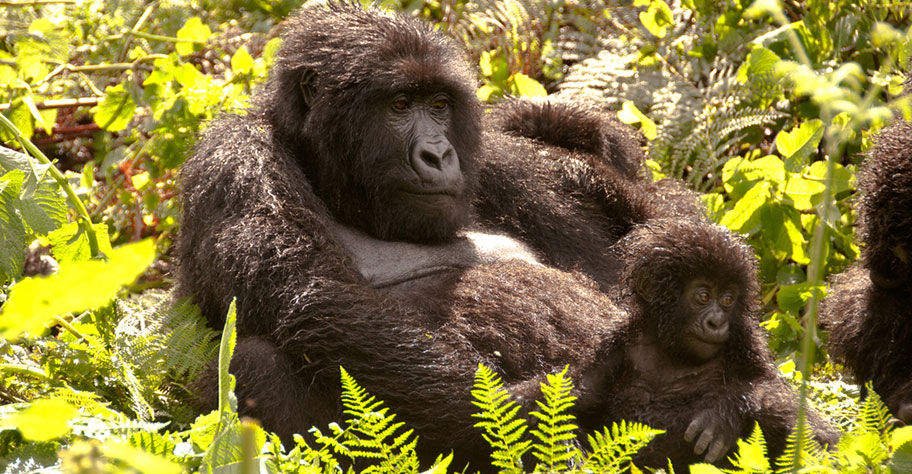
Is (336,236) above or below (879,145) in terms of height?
below

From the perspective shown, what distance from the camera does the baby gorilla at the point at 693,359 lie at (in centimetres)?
277

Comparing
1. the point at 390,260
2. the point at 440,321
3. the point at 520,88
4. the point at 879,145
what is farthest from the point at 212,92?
the point at 879,145

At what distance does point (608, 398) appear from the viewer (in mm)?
2916

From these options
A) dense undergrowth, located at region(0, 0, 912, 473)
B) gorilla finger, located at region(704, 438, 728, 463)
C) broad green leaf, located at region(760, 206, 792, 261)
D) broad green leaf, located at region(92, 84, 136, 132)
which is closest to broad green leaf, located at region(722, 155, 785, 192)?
dense undergrowth, located at region(0, 0, 912, 473)

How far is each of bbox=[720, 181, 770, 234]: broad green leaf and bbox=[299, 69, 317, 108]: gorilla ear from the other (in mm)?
1794

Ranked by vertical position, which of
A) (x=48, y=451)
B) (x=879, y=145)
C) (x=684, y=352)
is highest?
(x=879, y=145)

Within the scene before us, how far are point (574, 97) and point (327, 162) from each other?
167 cm

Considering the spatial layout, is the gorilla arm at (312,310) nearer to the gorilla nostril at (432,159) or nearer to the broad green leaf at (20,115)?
the gorilla nostril at (432,159)

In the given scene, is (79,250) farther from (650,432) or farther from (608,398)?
(650,432)

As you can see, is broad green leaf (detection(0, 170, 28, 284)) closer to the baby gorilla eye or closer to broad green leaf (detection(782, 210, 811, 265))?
the baby gorilla eye

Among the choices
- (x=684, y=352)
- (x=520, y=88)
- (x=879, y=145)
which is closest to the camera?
(x=684, y=352)

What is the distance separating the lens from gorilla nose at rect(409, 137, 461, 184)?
3.25m

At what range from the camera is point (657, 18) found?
5391mm

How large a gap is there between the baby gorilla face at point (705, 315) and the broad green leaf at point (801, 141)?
131cm
